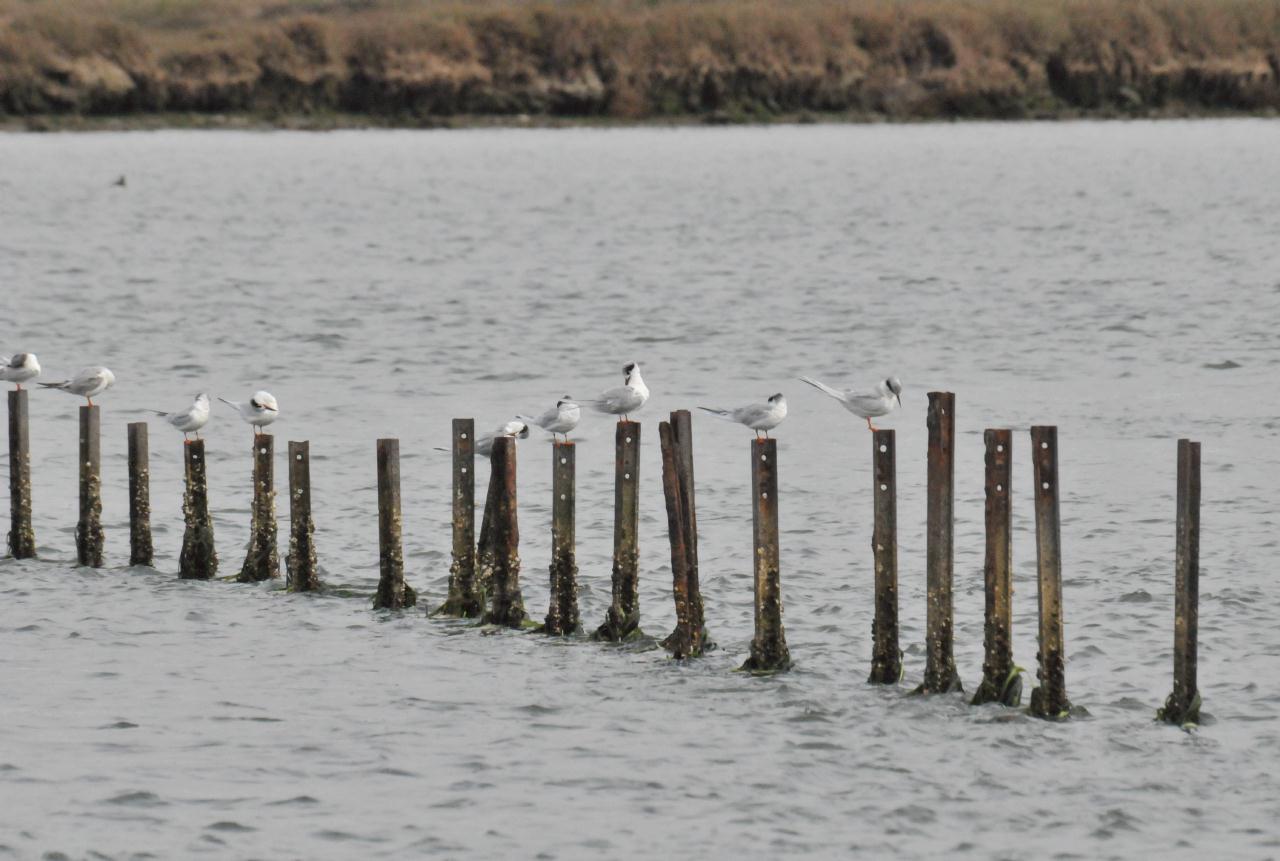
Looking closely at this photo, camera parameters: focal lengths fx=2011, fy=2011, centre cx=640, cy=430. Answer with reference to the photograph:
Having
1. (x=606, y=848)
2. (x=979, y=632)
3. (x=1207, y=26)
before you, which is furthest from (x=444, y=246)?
(x=1207, y=26)

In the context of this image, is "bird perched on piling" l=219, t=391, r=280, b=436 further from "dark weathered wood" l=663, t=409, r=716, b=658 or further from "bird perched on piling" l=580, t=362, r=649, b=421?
"dark weathered wood" l=663, t=409, r=716, b=658

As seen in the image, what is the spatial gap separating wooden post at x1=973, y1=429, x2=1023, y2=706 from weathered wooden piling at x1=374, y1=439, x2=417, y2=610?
5.04 meters

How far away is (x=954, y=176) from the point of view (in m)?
81.6

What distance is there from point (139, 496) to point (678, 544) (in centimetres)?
552

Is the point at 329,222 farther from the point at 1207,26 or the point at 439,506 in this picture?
the point at 1207,26

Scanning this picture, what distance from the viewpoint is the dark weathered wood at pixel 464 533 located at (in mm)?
16016

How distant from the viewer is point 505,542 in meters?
16.2

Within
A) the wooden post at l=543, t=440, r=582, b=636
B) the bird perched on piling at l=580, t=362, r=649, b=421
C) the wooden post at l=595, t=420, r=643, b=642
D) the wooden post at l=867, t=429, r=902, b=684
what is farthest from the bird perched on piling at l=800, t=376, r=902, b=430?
the wooden post at l=867, t=429, r=902, b=684

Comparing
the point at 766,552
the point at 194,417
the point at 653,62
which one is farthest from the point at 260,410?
the point at 653,62

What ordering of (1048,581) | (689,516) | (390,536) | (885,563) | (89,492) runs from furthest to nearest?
(89,492) → (390,536) → (689,516) → (885,563) → (1048,581)

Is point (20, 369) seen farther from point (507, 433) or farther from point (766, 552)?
point (766, 552)

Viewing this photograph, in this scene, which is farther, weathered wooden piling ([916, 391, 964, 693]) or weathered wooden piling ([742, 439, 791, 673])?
weathered wooden piling ([742, 439, 791, 673])

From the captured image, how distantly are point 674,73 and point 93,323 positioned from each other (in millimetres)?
73896

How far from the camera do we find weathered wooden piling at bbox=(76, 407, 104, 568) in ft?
59.4
